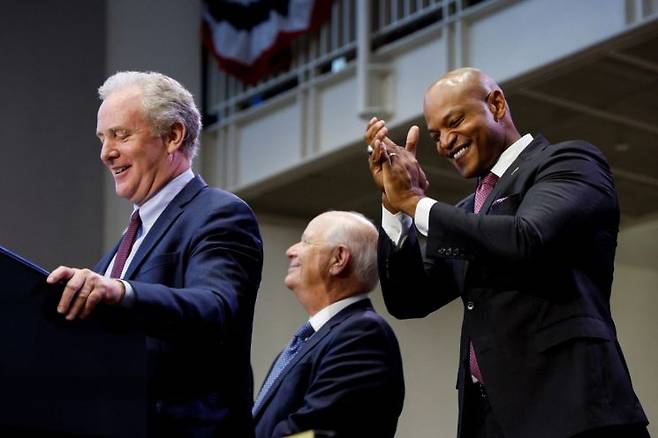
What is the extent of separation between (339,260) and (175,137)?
116cm

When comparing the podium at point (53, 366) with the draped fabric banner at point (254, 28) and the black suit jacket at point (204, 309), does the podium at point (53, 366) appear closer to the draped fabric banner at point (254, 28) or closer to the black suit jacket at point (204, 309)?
the black suit jacket at point (204, 309)

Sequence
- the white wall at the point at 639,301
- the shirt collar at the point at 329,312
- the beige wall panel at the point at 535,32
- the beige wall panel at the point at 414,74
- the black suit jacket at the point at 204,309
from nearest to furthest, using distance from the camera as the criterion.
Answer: the black suit jacket at the point at 204,309 < the shirt collar at the point at 329,312 < the beige wall panel at the point at 535,32 < the beige wall panel at the point at 414,74 < the white wall at the point at 639,301

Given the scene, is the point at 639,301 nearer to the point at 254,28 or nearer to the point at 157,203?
the point at 254,28

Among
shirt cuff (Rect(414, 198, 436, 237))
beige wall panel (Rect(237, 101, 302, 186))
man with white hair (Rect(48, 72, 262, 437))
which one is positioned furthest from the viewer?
beige wall panel (Rect(237, 101, 302, 186))

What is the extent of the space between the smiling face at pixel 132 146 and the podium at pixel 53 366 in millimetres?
715

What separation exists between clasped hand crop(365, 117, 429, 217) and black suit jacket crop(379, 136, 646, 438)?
0.09m

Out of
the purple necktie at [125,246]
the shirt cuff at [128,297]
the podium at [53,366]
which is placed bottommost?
the podium at [53,366]

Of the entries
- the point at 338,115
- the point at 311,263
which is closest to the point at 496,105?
the point at 311,263

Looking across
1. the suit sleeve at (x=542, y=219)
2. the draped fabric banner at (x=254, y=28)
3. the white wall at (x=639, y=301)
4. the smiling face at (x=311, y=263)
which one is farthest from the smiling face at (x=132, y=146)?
the white wall at (x=639, y=301)

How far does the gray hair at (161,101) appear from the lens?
8.35 ft

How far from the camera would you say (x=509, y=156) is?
2.68 m

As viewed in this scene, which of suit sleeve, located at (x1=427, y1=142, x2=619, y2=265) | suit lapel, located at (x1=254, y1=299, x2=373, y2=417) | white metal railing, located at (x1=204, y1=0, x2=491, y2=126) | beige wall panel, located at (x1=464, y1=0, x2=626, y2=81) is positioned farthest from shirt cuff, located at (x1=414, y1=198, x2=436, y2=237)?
white metal railing, located at (x1=204, y1=0, x2=491, y2=126)

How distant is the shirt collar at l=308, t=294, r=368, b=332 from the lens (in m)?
3.54

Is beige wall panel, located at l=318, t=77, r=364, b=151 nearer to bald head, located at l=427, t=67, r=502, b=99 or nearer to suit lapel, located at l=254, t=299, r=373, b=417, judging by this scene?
suit lapel, located at l=254, t=299, r=373, b=417
